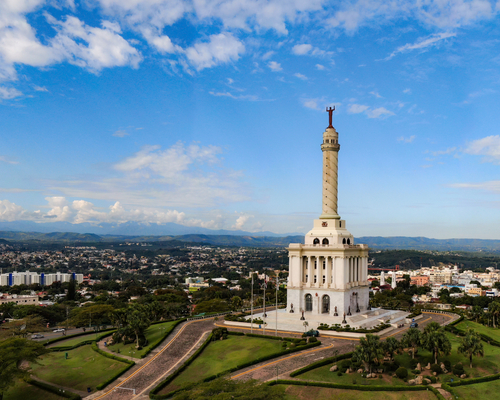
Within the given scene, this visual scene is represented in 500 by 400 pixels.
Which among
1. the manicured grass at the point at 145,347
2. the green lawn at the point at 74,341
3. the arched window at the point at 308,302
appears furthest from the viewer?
the arched window at the point at 308,302

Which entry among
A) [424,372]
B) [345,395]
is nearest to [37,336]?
[345,395]

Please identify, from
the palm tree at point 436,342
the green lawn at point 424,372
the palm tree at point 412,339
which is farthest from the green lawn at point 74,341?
the palm tree at point 436,342

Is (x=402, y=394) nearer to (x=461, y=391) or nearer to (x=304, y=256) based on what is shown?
(x=461, y=391)

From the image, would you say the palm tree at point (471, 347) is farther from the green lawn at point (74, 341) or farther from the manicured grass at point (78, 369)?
the green lawn at point (74, 341)

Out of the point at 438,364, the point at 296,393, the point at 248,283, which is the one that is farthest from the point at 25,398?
the point at 248,283

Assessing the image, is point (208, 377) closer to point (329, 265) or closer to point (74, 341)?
point (74, 341)

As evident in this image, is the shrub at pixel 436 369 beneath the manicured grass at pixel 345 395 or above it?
above

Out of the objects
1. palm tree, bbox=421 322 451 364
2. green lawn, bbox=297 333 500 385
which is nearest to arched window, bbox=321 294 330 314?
green lawn, bbox=297 333 500 385

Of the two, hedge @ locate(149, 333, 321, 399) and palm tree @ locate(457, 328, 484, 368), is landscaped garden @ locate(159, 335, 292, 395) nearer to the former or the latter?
hedge @ locate(149, 333, 321, 399)
